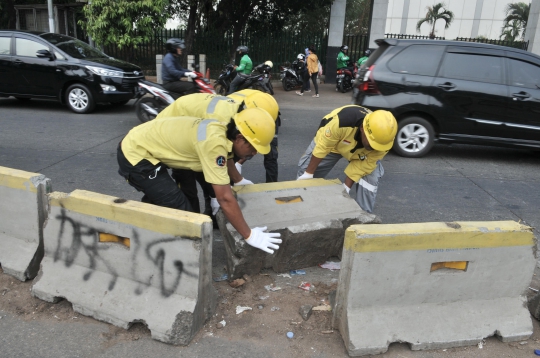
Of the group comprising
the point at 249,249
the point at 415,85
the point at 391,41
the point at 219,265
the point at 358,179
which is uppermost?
the point at 391,41

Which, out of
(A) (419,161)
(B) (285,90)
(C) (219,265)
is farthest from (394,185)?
(B) (285,90)

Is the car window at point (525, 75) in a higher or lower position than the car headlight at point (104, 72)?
higher

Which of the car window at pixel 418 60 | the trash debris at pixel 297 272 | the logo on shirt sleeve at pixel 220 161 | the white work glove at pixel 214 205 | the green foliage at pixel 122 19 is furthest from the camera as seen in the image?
the green foliage at pixel 122 19

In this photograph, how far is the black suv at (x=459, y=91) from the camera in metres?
6.84

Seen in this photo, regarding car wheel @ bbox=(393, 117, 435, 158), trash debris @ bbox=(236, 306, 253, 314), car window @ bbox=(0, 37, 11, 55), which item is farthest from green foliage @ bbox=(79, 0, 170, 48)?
trash debris @ bbox=(236, 306, 253, 314)

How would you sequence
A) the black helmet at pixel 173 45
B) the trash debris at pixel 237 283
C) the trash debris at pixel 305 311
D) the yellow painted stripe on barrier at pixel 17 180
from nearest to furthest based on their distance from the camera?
the trash debris at pixel 305 311
the yellow painted stripe on barrier at pixel 17 180
the trash debris at pixel 237 283
the black helmet at pixel 173 45

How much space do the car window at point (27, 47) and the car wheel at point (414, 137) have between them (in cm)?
738

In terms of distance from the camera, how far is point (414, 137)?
7.15 meters

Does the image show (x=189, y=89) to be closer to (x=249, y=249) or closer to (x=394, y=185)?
(x=394, y=185)

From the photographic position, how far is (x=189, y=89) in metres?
8.38

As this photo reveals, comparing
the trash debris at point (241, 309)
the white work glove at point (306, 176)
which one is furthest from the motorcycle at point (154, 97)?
the trash debris at point (241, 309)

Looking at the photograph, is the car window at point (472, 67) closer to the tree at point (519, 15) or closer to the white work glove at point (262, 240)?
the white work glove at point (262, 240)

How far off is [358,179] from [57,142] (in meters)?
5.22

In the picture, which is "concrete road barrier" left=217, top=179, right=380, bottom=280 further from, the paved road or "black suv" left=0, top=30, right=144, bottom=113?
"black suv" left=0, top=30, right=144, bottom=113
